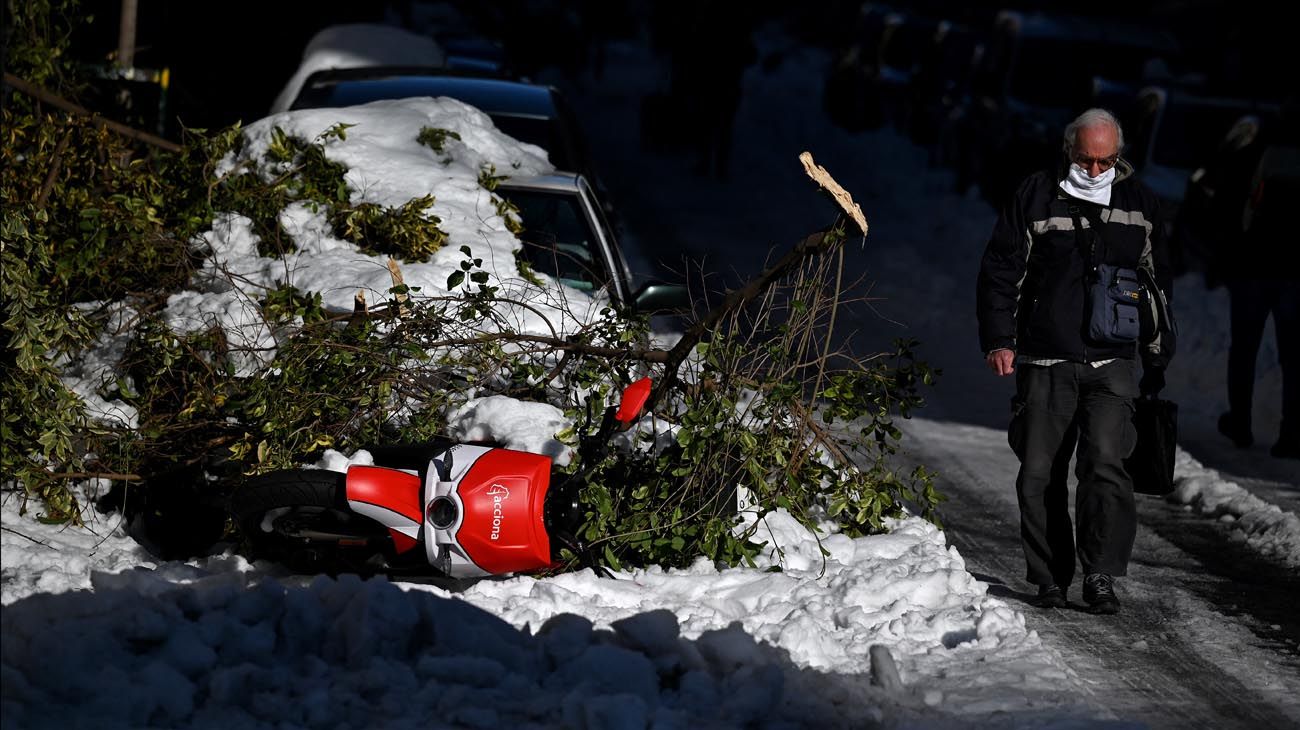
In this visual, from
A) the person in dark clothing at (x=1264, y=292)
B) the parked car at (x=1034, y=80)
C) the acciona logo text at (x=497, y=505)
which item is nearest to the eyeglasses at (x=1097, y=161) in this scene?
the acciona logo text at (x=497, y=505)

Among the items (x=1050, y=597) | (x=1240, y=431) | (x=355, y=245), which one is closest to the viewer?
(x=1050, y=597)

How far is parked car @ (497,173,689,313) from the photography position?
707cm

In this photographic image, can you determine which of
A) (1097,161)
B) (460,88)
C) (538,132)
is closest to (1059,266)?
(1097,161)

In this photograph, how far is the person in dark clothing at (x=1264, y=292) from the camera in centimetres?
904

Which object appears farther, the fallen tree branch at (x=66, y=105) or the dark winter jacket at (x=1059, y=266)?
the fallen tree branch at (x=66, y=105)

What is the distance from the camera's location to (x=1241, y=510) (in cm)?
734

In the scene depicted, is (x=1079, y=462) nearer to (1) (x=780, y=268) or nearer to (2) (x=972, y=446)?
(1) (x=780, y=268)

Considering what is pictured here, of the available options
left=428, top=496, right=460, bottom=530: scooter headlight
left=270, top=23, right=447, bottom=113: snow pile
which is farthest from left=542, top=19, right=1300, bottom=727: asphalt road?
left=270, top=23, right=447, bottom=113: snow pile

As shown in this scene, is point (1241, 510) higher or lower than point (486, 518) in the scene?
lower

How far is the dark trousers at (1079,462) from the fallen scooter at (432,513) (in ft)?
5.21

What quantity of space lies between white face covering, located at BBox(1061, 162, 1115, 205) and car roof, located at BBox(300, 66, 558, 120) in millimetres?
4080

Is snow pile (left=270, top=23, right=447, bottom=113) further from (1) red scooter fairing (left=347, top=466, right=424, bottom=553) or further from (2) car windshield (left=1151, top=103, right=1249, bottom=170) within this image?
(1) red scooter fairing (left=347, top=466, right=424, bottom=553)

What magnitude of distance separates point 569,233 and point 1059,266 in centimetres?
259

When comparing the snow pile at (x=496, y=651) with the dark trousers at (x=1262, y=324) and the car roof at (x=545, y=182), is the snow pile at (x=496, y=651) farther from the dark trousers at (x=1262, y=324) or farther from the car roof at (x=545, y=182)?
the dark trousers at (x=1262, y=324)
